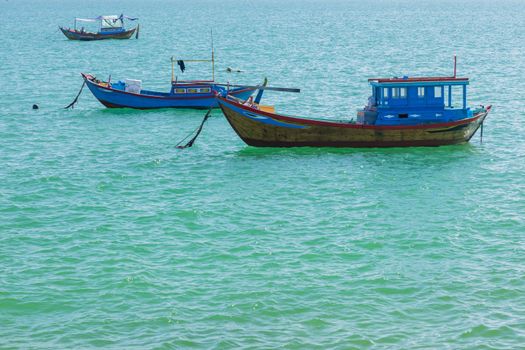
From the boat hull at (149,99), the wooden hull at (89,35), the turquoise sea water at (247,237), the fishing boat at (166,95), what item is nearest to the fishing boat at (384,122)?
the turquoise sea water at (247,237)

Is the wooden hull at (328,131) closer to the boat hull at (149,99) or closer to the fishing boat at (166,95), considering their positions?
the fishing boat at (166,95)

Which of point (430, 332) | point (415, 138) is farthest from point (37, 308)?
point (415, 138)

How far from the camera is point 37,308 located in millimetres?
23391

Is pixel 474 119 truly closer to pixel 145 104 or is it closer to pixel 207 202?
pixel 207 202

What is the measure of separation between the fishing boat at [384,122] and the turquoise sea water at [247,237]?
2.03ft

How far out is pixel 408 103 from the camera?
127 ft

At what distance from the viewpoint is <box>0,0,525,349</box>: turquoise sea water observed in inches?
869

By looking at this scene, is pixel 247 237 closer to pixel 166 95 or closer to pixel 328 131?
pixel 328 131

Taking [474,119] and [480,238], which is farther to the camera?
[474,119]

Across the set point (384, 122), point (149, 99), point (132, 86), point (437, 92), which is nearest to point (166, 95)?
point (149, 99)

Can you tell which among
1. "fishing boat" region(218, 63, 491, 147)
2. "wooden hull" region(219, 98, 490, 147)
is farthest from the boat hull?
"fishing boat" region(218, 63, 491, 147)

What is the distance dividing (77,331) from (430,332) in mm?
8716

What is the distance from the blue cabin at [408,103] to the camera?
38.2 metres

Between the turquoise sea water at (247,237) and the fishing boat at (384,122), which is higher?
the fishing boat at (384,122)
